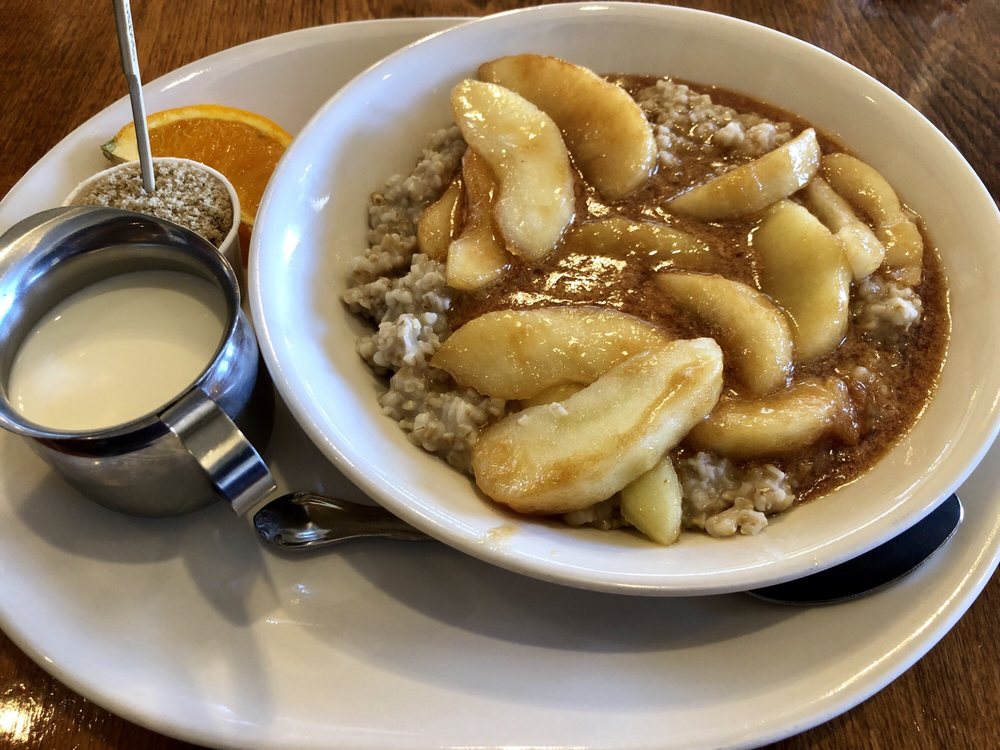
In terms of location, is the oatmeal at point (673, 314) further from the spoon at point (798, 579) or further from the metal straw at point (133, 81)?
the metal straw at point (133, 81)

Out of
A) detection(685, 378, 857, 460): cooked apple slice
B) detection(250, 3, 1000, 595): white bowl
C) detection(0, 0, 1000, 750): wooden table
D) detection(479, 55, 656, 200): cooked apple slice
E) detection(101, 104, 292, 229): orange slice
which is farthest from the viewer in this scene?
detection(0, 0, 1000, 750): wooden table

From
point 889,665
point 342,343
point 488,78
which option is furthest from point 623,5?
point 889,665

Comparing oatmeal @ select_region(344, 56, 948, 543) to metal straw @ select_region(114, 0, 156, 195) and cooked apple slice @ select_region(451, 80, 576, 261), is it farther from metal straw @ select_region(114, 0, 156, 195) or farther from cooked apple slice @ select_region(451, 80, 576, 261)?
metal straw @ select_region(114, 0, 156, 195)

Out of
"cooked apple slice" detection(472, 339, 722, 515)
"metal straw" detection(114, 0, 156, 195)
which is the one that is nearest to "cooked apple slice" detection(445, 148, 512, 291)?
"cooked apple slice" detection(472, 339, 722, 515)

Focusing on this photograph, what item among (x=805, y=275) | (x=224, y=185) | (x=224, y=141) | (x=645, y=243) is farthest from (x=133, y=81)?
(x=805, y=275)

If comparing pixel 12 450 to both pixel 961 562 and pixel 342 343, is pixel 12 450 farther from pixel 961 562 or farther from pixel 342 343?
pixel 961 562

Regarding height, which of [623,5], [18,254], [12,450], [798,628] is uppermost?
[623,5]
